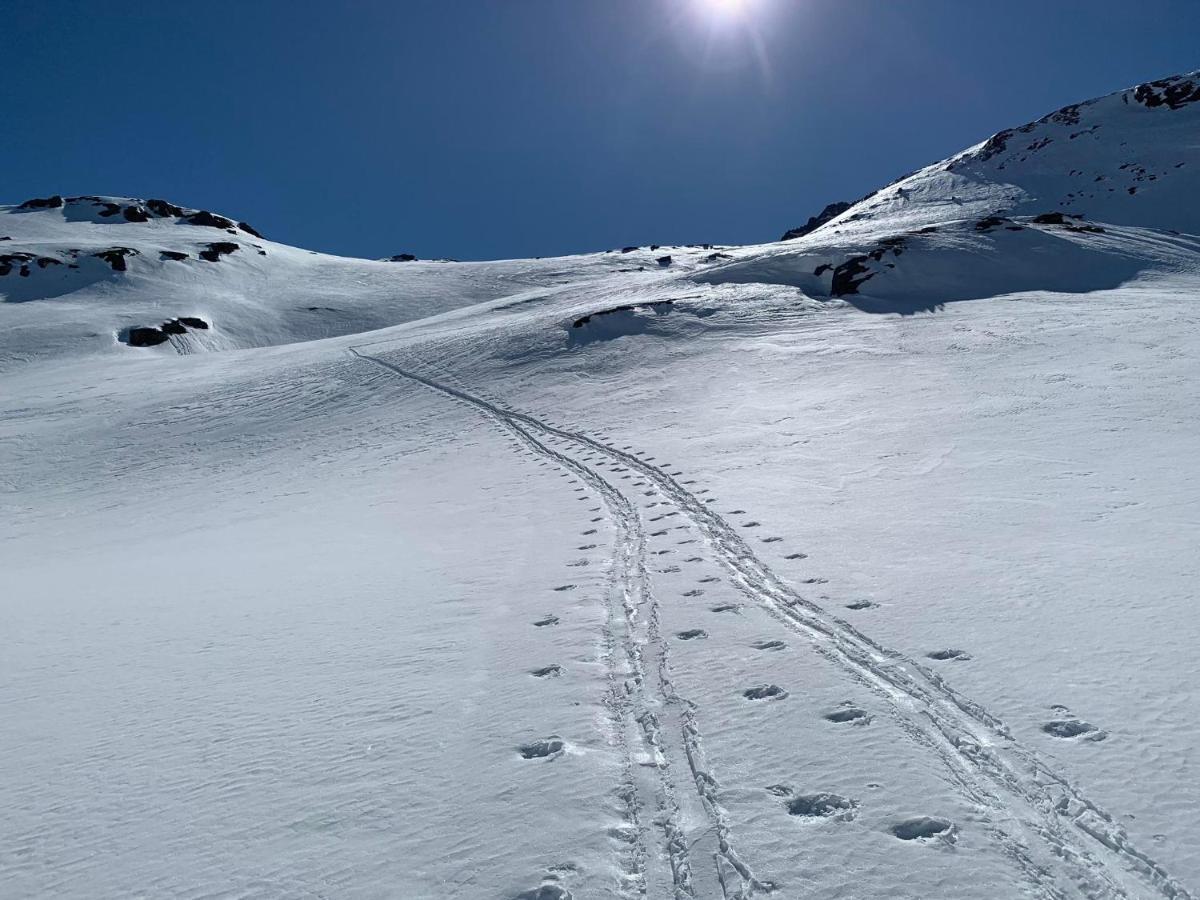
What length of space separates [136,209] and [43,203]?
36.5ft

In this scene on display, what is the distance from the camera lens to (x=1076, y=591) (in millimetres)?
5992

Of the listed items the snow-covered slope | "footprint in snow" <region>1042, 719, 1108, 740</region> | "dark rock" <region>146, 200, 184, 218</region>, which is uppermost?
"dark rock" <region>146, 200, 184, 218</region>

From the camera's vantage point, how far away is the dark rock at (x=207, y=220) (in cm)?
8750

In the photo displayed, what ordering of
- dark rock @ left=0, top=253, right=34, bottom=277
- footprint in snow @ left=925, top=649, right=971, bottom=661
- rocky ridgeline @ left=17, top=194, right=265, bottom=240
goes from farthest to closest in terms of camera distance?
rocky ridgeline @ left=17, top=194, right=265, bottom=240
dark rock @ left=0, top=253, right=34, bottom=277
footprint in snow @ left=925, top=649, right=971, bottom=661

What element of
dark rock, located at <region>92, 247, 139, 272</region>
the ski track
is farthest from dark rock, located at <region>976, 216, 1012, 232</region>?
dark rock, located at <region>92, 247, 139, 272</region>

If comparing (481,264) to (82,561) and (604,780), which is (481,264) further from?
(604,780)

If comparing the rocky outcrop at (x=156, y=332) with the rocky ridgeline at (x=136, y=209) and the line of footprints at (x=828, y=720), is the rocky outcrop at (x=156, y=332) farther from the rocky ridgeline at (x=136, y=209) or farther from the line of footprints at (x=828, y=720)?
the line of footprints at (x=828, y=720)

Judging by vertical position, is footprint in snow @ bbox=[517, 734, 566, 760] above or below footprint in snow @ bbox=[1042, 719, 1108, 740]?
above

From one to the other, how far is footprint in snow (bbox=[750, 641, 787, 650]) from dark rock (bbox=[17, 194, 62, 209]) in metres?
107

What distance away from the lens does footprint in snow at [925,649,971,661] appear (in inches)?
201

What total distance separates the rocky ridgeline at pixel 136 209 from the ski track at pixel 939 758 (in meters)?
94.0

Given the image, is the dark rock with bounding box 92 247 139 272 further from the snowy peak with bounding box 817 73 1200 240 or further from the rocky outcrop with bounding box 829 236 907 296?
the snowy peak with bounding box 817 73 1200 240

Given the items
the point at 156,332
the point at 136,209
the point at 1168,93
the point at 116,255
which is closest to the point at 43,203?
the point at 136,209

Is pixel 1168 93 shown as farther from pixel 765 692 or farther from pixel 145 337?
pixel 765 692
